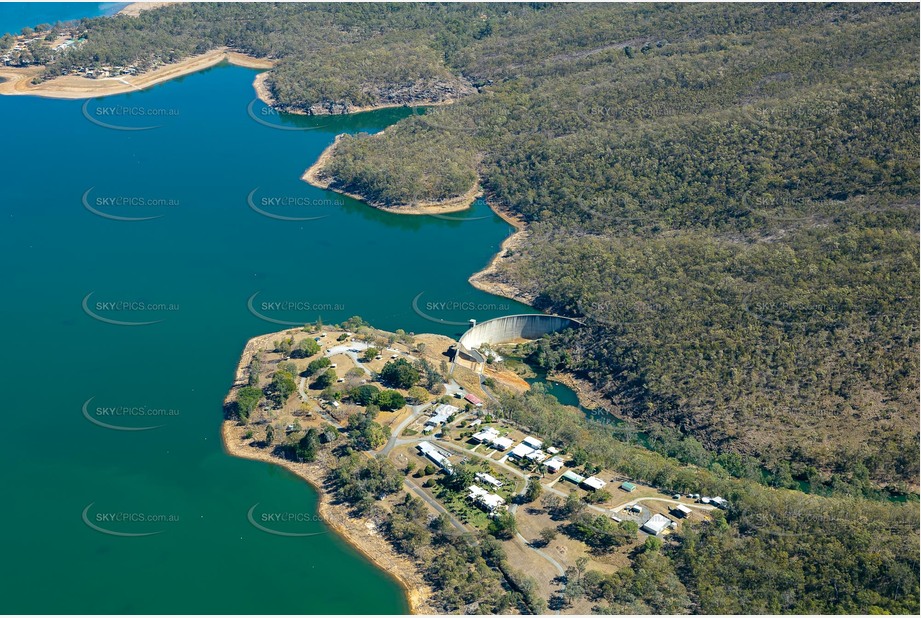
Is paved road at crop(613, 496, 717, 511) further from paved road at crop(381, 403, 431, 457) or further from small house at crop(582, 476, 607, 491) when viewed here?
paved road at crop(381, 403, 431, 457)

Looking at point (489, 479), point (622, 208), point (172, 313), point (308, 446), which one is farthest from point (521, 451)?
point (622, 208)

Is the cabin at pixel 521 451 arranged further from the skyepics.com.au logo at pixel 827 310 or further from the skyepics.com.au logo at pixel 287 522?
the skyepics.com.au logo at pixel 827 310

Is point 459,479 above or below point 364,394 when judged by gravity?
below

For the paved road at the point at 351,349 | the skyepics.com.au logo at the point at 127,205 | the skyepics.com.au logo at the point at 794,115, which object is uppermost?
the skyepics.com.au logo at the point at 794,115

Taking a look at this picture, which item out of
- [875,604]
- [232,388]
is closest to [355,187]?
[232,388]

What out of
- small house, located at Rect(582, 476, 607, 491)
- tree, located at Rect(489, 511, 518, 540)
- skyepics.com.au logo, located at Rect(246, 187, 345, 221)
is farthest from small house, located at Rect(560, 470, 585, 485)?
skyepics.com.au logo, located at Rect(246, 187, 345, 221)

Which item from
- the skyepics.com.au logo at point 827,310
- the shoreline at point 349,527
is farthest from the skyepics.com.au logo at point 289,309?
the skyepics.com.au logo at point 827,310

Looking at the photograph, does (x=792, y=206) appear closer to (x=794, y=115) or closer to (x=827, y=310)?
(x=794, y=115)
